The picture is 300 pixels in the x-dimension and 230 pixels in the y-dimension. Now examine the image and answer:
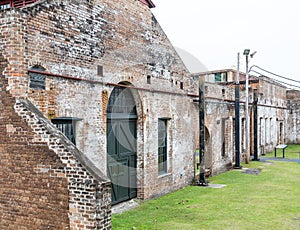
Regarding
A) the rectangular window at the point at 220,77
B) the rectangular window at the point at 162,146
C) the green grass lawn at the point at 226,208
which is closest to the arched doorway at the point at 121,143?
the green grass lawn at the point at 226,208

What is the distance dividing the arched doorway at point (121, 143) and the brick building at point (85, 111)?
32 millimetres

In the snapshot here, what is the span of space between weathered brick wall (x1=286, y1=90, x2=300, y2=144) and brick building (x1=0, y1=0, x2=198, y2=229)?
2204 cm

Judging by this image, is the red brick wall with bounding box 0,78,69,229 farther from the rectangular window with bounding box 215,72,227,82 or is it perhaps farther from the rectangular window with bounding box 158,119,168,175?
the rectangular window with bounding box 215,72,227,82

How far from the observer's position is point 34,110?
6.86 meters

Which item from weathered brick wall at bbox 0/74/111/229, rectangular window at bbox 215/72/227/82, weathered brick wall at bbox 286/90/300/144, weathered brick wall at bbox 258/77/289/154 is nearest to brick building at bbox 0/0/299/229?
weathered brick wall at bbox 0/74/111/229

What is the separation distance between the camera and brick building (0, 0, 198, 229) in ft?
21.0

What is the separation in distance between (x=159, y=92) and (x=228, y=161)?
310 inches

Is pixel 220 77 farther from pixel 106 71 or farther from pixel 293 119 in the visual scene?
pixel 106 71

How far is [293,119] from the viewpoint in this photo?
3291 cm

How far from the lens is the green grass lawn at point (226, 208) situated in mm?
8916

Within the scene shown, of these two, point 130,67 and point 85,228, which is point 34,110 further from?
point 130,67

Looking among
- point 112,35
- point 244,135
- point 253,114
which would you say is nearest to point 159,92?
point 112,35

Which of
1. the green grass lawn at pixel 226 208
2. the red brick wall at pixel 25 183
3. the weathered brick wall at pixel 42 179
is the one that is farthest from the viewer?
the green grass lawn at pixel 226 208

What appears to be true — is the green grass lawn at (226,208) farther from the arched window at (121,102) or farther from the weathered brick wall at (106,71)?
the arched window at (121,102)
